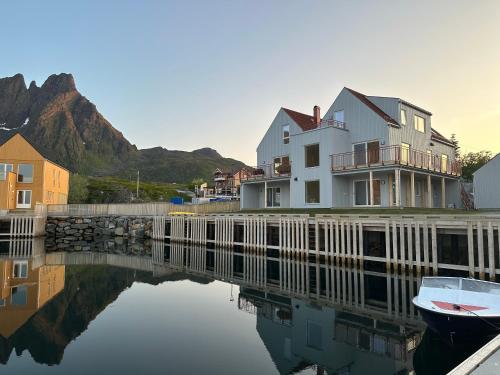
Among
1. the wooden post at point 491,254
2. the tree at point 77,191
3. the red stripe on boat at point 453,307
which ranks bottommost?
the red stripe on boat at point 453,307

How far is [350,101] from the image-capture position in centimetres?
2977

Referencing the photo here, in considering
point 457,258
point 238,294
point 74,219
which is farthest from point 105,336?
point 74,219

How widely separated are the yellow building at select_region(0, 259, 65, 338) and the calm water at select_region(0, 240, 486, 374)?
0.05 meters

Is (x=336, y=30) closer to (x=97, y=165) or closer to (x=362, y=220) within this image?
(x=362, y=220)

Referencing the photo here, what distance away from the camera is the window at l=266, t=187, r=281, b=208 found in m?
34.2

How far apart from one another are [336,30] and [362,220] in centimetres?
1183

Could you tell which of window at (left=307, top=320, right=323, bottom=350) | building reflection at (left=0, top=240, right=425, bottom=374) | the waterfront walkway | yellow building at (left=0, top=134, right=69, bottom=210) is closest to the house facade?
building reflection at (left=0, top=240, right=425, bottom=374)

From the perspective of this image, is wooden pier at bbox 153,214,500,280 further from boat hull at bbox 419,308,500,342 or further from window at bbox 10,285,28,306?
window at bbox 10,285,28,306

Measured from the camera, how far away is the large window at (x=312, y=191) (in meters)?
29.5

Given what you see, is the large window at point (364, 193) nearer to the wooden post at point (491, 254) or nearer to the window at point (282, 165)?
the window at point (282, 165)

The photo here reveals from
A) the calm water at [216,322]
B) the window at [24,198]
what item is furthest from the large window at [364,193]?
the window at [24,198]

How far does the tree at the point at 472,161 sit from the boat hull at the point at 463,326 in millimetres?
49491

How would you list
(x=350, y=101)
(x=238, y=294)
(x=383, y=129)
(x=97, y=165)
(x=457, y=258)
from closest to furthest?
(x=238, y=294)
(x=457, y=258)
(x=383, y=129)
(x=350, y=101)
(x=97, y=165)

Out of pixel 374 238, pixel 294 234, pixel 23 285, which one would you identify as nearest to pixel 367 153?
pixel 374 238
